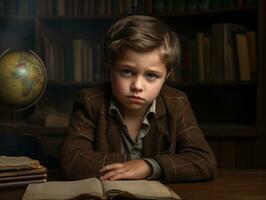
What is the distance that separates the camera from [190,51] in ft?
10.3

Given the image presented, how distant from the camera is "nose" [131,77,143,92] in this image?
4.90 feet

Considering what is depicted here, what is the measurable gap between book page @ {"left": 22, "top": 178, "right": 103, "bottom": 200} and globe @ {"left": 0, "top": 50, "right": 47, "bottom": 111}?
137 centimetres

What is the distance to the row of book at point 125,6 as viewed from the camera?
3.09 m

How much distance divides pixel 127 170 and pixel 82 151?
0.62ft

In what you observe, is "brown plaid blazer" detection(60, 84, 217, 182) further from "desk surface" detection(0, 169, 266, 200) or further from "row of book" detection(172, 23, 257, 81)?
"row of book" detection(172, 23, 257, 81)

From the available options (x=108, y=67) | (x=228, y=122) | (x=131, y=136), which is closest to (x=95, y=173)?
(x=131, y=136)

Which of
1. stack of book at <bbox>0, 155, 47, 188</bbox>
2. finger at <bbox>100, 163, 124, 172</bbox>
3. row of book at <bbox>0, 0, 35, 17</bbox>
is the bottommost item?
finger at <bbox>100, 163, 124, 172</bbox>

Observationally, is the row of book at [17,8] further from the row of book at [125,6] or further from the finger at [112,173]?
the finger at [112,173]

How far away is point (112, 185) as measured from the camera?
111cm

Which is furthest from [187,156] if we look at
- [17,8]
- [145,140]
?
[17,8]

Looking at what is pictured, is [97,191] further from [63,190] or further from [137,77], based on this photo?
[137,77]

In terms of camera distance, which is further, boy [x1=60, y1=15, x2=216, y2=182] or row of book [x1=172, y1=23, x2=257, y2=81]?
row of book [x1=172, y1=23, x2=257, y2=81]

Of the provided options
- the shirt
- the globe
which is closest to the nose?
the shirt

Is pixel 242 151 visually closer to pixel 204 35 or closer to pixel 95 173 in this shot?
pixel 204 35
